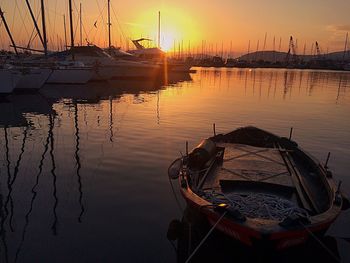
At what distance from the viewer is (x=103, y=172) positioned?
1109 centimetres

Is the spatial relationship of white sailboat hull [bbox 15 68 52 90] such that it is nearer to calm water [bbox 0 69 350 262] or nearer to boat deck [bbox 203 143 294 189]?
calm water [bbox 0 69 350 262]

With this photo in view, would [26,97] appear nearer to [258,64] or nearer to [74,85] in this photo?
[74,85]

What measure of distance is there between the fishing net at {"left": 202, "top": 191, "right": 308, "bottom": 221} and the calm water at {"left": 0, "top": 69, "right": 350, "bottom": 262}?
101cm

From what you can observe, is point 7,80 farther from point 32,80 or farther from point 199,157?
point 199,157

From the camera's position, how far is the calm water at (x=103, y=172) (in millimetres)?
6812

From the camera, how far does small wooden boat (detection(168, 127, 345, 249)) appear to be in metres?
5.61

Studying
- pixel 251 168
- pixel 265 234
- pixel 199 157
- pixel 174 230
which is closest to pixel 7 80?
pixel 199 157

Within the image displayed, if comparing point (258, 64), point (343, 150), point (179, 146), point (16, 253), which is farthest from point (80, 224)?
point (258, 64)

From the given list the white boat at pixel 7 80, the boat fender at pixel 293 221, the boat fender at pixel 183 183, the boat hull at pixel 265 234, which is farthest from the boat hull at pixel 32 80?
the boat fender at pixel 293 221

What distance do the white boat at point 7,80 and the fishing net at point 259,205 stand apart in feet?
86.5

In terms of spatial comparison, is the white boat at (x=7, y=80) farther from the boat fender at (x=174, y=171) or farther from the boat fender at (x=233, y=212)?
the boat fender at (x=233, y=212)

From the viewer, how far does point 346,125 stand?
21.5 metres

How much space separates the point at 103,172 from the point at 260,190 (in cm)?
535

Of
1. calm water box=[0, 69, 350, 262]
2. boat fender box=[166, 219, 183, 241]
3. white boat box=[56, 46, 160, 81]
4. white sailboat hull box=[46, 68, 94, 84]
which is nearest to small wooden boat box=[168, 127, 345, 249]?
boat fender box=[166, 219, 183, 241]
